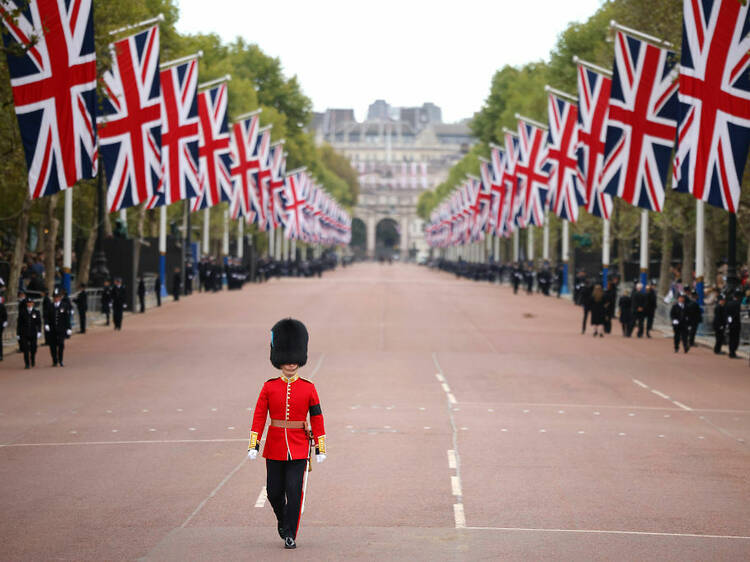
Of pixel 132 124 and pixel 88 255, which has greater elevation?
pixel 132 124

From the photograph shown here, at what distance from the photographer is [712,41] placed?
23.7 m

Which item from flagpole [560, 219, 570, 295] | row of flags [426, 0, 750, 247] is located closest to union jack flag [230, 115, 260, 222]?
flagpole [560, 219, 570, 295]

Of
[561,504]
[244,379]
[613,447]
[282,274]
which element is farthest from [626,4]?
[282,274]

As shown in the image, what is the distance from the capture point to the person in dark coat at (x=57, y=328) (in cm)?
2369

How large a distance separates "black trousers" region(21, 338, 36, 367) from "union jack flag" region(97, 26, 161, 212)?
801 centimetres

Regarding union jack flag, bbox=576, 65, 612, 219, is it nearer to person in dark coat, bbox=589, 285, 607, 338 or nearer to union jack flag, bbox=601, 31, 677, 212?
person in dark coat, bbox=589, 285, 607, 338

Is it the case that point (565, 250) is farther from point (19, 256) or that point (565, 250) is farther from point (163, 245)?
point (19, 256)

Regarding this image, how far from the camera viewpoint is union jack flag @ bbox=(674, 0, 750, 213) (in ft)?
76.7

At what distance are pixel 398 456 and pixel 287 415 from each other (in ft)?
14.9

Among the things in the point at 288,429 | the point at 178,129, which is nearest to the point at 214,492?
the point at 288,429

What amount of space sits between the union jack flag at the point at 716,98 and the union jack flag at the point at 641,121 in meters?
5.04

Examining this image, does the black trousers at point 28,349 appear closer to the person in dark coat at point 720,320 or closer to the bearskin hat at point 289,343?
the person in dark coat at point 720,320

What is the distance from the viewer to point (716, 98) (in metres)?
23.8

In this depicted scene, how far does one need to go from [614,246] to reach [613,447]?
55897 mm
